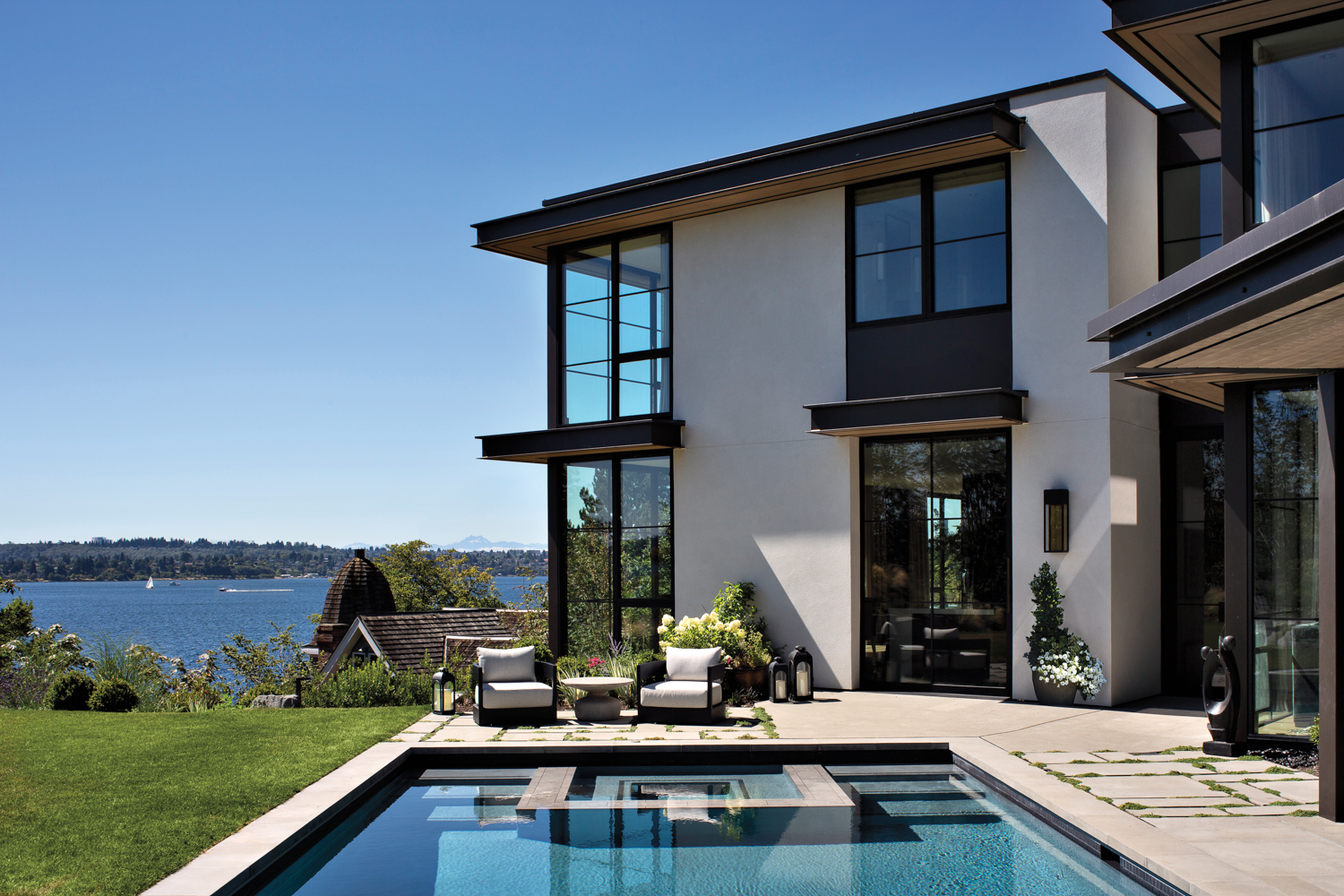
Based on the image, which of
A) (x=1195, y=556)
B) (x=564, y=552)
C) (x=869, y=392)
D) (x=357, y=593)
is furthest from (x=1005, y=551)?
(x=357, y=593)

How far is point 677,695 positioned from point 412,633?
Answer: 38.7ft

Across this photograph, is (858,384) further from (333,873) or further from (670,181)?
(333,873)

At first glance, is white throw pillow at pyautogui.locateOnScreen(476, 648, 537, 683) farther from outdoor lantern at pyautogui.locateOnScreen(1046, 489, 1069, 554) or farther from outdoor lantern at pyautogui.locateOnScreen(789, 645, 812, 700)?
outdoor lantern at pyautogui.locateOnScreen(1046, 489, 1069, 554)

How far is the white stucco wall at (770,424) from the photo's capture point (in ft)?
40.7

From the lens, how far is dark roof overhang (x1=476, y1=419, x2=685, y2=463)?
43.5 feet

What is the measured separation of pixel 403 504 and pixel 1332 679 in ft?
286

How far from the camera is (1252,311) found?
16.5 ft

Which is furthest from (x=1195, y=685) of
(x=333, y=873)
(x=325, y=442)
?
(x=325, y=442)

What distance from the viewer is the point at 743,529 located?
43.0 ft

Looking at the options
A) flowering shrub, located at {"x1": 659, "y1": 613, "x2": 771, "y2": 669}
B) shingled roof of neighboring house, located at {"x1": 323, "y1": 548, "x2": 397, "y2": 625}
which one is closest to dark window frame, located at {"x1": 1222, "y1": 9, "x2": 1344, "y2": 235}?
flowering shrub, located at {"x1": 659, "y1": 613, "x2": 771, "y2": 669}

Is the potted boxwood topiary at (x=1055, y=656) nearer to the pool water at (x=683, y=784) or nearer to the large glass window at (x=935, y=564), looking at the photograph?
the large glass window at (x=935, y=564)

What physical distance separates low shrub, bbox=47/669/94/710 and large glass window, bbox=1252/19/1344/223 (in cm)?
1292

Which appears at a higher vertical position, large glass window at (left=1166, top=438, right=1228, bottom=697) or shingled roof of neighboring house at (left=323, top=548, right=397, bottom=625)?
large glass window at (left=1166, top=438, right=1228, bottom=697)

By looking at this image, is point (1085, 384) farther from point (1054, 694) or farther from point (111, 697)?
point (111, 697)
